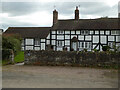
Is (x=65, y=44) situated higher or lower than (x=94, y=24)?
lower

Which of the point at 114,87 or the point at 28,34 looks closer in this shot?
the point at 114,87

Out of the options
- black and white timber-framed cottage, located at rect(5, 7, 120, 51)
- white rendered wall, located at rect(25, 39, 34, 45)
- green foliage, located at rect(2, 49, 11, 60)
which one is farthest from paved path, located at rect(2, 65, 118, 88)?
white rendered wall, located at rect(25, 39, 34, 45)

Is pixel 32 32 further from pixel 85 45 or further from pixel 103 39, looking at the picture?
pixel 103 39

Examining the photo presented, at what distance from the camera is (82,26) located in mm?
30484

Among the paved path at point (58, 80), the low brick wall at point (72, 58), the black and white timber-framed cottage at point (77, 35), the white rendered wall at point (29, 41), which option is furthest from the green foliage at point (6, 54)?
the white rendered wall at point (29, 41)

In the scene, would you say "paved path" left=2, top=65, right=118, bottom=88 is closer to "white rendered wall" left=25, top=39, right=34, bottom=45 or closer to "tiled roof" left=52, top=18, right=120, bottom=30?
"tiled roof" left=52, top=18, right=120, bottom=30

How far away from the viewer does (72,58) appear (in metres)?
14.1

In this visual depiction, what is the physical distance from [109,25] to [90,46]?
551 cm

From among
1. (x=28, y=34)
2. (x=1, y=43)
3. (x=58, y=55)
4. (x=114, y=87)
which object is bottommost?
(x=114, y=87)

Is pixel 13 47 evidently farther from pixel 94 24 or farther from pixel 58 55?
pixel 94 24

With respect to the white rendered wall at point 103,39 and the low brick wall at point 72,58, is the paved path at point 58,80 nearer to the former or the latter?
the low brick wall at point 72,58

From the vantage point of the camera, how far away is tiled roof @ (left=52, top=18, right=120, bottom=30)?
2916 cm

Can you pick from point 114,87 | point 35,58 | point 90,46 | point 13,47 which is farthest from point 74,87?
point 90,46

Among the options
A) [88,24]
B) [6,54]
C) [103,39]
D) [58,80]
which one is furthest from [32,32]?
[58,80]
